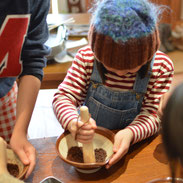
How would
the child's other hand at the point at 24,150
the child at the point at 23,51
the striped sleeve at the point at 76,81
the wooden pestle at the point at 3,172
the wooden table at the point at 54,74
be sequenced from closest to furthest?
1. the wooden pestle at the point at 3,172
2. the child's other hand at the point at 24,150
3. the child at the point at 23,51
4. the striped sleeve at the point at 76,81
5. the wooden table at the point at 54,74

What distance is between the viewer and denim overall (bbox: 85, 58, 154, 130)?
1057 mm

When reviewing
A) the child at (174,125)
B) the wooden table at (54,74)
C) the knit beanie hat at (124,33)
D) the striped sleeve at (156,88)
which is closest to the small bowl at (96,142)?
the striped sleeve at (156,88)

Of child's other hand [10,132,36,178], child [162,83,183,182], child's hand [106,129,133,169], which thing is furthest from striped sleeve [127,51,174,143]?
child [162,83,183,182]

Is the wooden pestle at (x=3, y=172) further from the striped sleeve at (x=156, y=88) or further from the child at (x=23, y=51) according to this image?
the striped sleeve at (x=156, y=88)

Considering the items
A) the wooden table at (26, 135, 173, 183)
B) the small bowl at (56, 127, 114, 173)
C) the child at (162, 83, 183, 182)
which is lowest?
the wooden table at (26, 135, 173, 183)

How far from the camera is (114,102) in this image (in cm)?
108

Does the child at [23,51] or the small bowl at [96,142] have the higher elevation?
the child at [23,51]

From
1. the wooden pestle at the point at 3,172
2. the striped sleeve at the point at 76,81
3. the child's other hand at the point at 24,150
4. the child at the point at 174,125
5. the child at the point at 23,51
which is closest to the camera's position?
the child at the point at 174,125

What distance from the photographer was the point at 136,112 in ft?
Result: 3.61

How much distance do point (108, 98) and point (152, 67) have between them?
0.73 feet

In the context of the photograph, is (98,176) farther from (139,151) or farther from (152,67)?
(152,67)

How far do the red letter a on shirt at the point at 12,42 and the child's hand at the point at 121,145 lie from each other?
48 centimetres

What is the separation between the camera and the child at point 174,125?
31cm

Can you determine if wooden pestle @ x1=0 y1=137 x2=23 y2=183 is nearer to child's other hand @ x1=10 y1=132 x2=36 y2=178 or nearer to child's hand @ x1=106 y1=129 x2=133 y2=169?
child's other hand @ x1=10 y1=132 x2=36 y2=178
